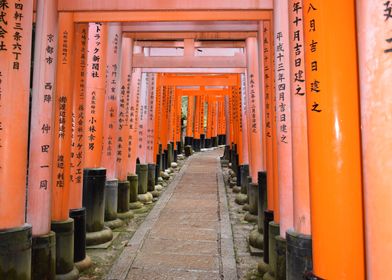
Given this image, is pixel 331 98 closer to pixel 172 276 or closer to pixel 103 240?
pixel 172 276

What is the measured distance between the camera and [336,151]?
1985 mm

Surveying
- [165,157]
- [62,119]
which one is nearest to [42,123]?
[62,119]

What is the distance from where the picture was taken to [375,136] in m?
1.77

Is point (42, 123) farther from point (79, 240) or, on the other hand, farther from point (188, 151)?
point (188, 151)

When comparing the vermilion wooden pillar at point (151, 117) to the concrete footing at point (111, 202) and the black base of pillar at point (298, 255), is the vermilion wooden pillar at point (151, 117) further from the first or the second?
the black base of pillar at point (298, 255)

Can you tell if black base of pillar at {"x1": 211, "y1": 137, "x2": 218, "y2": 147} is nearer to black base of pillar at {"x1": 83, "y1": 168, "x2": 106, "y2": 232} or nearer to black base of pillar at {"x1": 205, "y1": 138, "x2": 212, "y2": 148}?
black base of pillar at {"x1": 205, "y1": 138, "x2": 212, "y2": 148}

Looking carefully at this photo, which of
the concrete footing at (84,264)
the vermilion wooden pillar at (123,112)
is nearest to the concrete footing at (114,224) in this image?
the vermilion wooden pillar at (123,112)

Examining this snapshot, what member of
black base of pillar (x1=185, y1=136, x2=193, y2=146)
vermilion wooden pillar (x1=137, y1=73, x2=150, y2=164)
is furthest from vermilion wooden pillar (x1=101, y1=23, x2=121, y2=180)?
black base of pillar (x1=185, y1=136, x2=193, y2=146)

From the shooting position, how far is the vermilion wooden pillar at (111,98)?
7148 mm

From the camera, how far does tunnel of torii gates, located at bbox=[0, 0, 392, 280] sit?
74.5 inches

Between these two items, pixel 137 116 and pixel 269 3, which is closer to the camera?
pixel 269 3

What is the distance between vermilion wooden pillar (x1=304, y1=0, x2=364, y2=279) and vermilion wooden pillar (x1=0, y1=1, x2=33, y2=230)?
2739mm

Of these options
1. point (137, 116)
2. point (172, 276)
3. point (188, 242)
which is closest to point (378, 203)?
point (172, 276)

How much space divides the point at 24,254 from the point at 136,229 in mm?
3777
